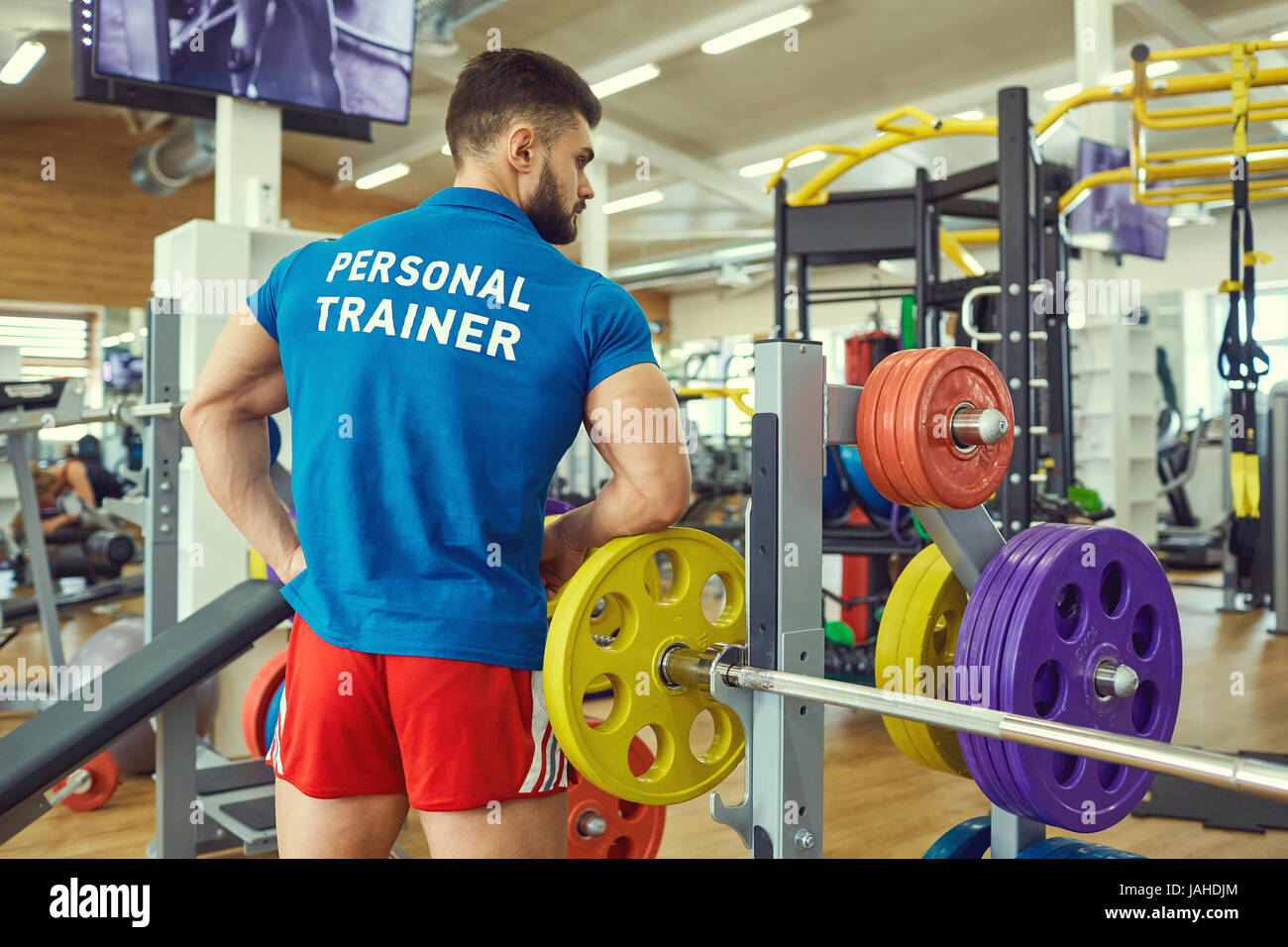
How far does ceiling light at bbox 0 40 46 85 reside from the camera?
598cm

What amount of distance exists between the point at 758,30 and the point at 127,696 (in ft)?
20.6

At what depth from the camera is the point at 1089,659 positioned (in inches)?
52.6

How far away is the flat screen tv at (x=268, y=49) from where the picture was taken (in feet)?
11.4

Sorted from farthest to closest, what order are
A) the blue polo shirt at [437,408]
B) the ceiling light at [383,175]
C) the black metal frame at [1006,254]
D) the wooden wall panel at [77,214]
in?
the ceiling light at [383,175]
the wooden wall panel at [77,214]
the black metal frame at [1006,254]
the blue polo shirt at [437,408]

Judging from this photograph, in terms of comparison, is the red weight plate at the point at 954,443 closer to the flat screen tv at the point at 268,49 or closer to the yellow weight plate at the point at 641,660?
the yellow weight plate at the point at 641,660

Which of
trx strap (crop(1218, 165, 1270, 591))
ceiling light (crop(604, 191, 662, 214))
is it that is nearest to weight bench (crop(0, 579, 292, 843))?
trx strap (crop(1218, 165, 1270, 591))

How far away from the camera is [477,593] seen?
42.1 inches

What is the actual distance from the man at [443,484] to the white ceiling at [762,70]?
5332 millimetres

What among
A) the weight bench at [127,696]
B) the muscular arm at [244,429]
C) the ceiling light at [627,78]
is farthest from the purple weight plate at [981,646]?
the ceiling light at [627,78]

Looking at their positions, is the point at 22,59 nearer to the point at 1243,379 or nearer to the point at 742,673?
the point at 1243,379
